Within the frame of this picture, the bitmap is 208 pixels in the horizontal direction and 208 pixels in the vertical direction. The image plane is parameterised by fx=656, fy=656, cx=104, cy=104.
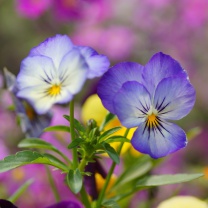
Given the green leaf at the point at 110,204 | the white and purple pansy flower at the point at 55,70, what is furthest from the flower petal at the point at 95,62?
the green leaf at the point at 110,204

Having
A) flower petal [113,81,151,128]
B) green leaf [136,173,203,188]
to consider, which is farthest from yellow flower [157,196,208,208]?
flower petal [113,81,151,128]

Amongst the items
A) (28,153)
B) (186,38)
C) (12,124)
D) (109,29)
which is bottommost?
(28,153)

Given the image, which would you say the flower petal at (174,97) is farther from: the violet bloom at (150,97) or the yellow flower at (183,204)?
the yellow flower at (183,204)

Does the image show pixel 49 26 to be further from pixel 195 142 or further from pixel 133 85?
pixel 133 85

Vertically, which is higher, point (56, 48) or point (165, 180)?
point (56, 48)

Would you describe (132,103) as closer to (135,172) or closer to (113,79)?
(113,79)

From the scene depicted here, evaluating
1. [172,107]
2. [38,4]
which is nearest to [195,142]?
[38,4]

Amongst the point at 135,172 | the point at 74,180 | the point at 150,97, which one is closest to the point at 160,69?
the point at 150,97
